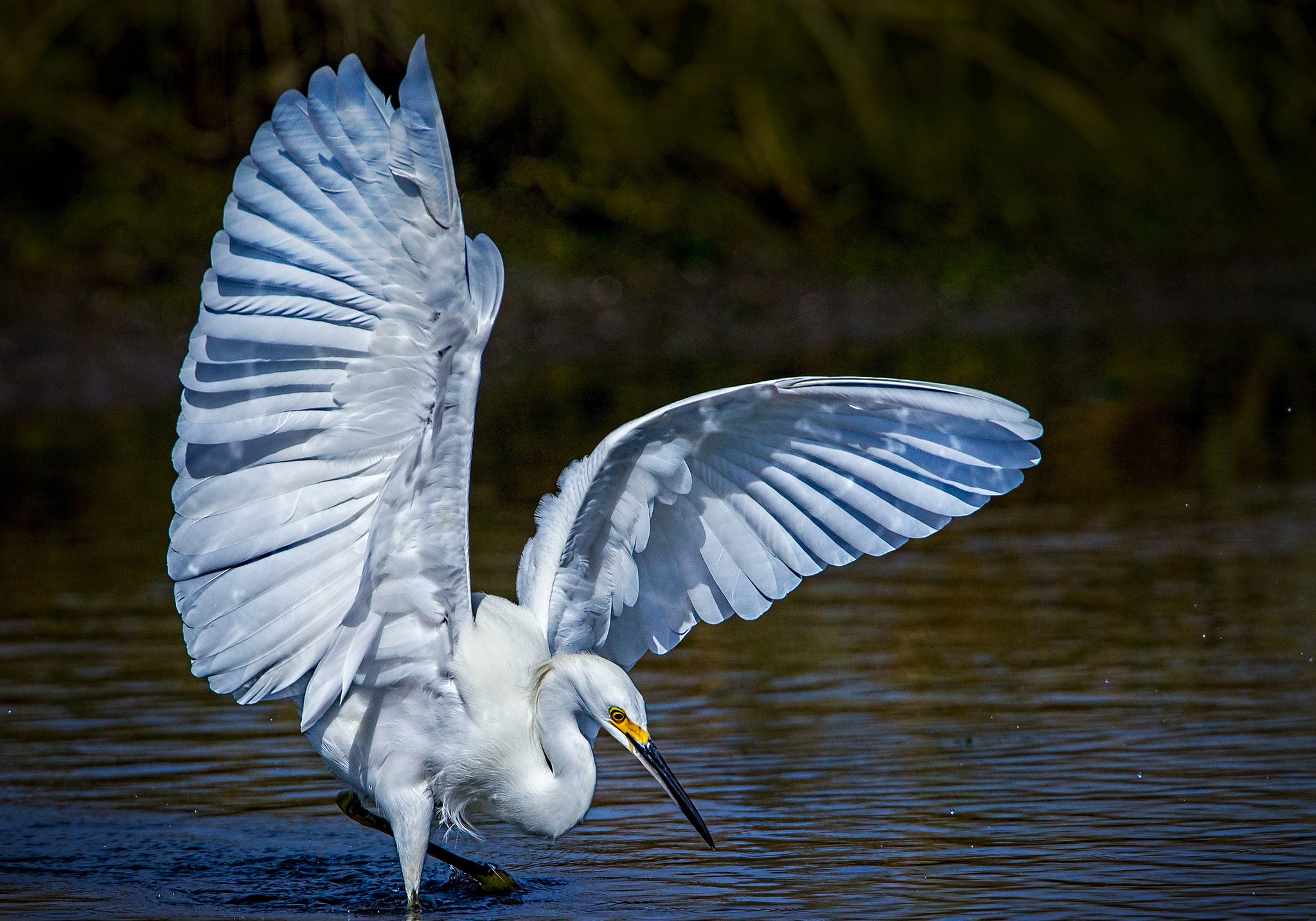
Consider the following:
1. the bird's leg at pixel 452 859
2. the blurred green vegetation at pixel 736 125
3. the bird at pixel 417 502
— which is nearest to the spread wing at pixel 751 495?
the bird at pixel 417 502

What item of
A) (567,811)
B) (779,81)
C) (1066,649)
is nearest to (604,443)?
(567,811)

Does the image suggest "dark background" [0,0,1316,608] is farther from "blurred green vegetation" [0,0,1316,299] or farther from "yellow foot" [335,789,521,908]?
"yellow foot" [335,789,521,908]

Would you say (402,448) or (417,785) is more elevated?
(402,448)

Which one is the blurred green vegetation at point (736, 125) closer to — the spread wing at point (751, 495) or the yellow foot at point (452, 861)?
the yellow foot at point (452, 861)

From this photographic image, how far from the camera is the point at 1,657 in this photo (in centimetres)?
735

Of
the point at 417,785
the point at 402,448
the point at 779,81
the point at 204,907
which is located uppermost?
the point at 779,81

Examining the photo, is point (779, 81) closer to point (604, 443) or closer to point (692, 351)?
point (692, 351)

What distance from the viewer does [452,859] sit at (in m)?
5.33

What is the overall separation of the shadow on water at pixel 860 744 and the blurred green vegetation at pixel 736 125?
7.04 meters

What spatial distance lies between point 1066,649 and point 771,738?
135 cm

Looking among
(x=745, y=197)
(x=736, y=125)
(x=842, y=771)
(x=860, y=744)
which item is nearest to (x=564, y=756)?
(x=842, y=771)

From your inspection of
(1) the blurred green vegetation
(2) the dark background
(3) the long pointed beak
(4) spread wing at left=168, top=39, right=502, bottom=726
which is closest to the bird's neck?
(3) the long pointed beak

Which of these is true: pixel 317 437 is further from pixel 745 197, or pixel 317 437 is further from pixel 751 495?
pixel 745 197

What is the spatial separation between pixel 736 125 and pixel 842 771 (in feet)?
43.0
